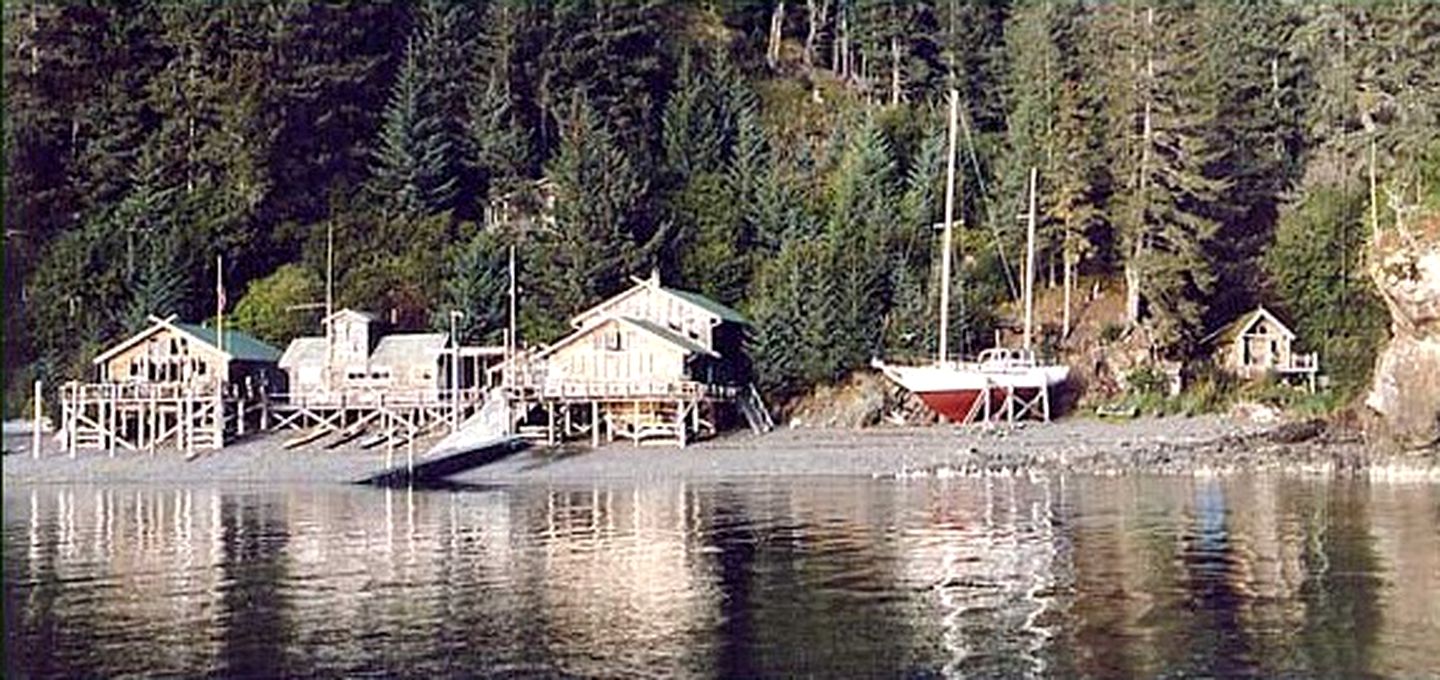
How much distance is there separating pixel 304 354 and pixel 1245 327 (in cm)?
3277

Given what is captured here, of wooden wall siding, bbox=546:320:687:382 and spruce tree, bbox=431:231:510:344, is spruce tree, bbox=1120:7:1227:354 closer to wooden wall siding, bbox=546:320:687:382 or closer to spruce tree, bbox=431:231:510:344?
wooden wall siding, bbox=546:320:687:382

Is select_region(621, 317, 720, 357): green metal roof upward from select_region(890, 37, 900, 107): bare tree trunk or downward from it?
downward

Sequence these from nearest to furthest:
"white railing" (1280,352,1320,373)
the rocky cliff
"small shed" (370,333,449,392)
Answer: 1. the rocky cliff
2. "small shed" (370,333,449,392)
3. "white railing" (1280,352,1320,373)

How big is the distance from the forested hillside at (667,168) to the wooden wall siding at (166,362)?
10.6 feet

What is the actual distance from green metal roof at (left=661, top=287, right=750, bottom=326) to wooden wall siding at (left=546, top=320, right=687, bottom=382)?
3.09m

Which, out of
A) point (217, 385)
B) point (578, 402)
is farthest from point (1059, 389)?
point (217, 385)

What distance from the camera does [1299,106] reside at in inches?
2945

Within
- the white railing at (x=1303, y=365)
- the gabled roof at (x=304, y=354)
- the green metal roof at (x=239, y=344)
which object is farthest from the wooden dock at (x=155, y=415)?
the white railing at (x=1303, y=365)

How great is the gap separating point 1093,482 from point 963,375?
12.0m

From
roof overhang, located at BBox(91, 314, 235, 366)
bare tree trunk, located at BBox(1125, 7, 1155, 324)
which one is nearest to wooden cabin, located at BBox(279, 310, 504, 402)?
roof overhang, located at BBox(91, 314, 235, 366)

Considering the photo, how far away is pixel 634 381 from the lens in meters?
58.8

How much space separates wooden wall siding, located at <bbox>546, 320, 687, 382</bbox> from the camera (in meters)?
59.0

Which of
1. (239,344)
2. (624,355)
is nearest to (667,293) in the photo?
(624,355)

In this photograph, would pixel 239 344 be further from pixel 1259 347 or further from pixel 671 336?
pixel 1259 347
